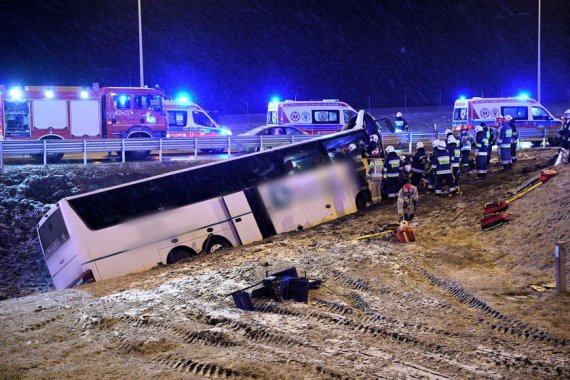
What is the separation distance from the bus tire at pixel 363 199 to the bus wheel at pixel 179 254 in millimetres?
5334


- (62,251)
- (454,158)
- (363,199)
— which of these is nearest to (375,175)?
(363,199)

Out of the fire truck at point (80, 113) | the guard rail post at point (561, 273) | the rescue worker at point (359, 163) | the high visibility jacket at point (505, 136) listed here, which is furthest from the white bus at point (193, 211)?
the fire truck at point (80, 113)

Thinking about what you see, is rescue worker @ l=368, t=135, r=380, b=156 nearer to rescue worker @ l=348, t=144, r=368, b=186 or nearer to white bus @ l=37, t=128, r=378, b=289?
rescue worker @ l=348, t=144, r=368, b=186

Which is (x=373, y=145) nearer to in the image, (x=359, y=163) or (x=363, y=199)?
(x=359, y=163)

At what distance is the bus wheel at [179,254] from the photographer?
15.2 m

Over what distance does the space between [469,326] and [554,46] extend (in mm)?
44910

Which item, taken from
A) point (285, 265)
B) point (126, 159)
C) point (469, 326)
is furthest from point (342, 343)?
point (126, 159)

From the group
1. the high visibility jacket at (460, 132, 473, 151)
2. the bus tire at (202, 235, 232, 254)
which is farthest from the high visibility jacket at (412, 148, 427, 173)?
the bus tire at (202, 235, 232, 254)

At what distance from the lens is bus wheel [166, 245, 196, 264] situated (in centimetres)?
1517

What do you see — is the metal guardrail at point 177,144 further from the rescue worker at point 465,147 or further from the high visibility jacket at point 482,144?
the high visibility jacket at point 482,144

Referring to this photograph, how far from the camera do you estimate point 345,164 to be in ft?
60.3

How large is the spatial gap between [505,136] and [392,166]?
4.18 metres

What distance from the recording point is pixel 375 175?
19.0 m

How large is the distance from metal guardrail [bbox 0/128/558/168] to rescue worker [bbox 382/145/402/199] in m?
6.78
